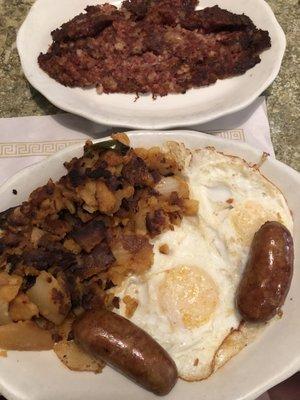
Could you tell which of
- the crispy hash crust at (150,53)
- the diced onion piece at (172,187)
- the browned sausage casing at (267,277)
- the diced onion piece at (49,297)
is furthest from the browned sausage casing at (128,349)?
the crispy hash crust at (150,53)

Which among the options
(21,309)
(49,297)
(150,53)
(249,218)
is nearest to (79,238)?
(49,297)

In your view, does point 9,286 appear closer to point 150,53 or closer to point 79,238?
point 79,238

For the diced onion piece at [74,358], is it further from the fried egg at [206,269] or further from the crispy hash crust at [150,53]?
the crispy hash crust at [150,53]

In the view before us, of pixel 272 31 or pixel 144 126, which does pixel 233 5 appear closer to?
pixel 272 31

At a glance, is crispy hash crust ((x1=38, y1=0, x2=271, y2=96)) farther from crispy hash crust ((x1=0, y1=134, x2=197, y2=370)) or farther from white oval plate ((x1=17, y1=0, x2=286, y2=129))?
crispy hash crust ((x1=0, y1=134, x2=197, y2=370))

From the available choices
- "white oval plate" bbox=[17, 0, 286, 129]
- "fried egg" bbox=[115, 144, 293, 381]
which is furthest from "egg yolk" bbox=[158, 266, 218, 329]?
"white oval plate" bbox=[17, 0, 286, 129]

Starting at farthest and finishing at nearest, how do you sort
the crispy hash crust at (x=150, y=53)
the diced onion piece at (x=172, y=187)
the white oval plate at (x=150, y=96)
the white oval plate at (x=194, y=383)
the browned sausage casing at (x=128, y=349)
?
the crispy hash crust at (x=150, y=53) < the white oval plate at (x=150, y=96) < the diced onion piece at (x=172, y=187) < the white oval plate at (x=194, y=383) < the browned sausage casing at (x=128, y=349)
